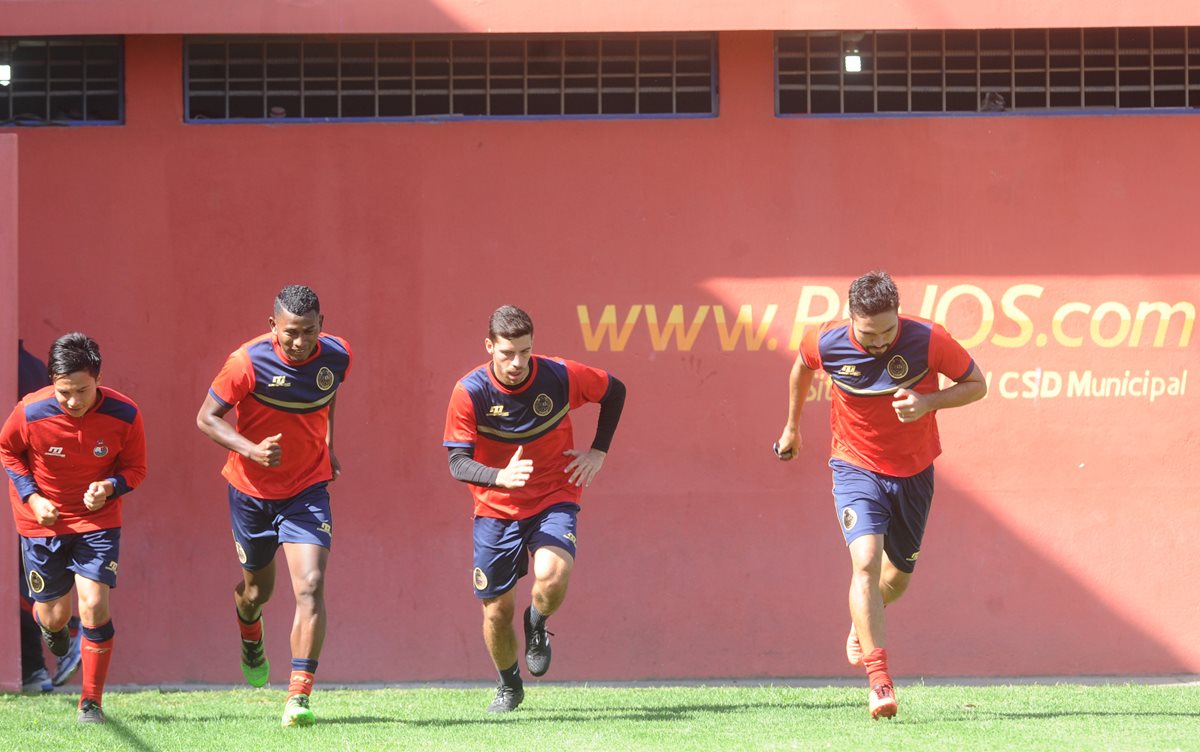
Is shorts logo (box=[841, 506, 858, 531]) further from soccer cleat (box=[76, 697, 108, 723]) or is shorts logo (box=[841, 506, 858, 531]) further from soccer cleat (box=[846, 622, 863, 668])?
soccer cleat (box=[76, 697, 108, 723])

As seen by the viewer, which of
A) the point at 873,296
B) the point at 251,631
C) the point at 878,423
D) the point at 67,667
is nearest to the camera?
the point at 873,296

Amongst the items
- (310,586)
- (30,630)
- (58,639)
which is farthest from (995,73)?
(30,630)

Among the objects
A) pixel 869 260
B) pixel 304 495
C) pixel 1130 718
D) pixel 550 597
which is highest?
pixel 869 260

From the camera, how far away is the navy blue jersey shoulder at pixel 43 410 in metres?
7.73

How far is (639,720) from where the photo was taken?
7.71m

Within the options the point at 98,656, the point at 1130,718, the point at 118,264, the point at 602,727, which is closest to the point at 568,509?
the point at 602,727

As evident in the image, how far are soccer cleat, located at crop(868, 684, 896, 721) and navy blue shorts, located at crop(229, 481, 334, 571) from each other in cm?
268

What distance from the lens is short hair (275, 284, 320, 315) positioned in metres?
7.45

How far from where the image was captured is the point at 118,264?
9.78 meters

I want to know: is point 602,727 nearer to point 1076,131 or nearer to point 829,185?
point 829,185

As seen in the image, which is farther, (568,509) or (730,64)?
(730,64)

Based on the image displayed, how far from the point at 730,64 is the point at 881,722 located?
4338 mm

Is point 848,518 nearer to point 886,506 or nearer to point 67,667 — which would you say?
point 886,506

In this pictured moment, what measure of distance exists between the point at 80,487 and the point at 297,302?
1476 millimetres
